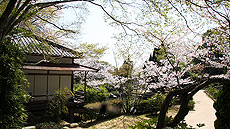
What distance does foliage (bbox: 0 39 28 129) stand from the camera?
3410 millimetres

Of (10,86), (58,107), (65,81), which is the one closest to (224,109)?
(10,86)

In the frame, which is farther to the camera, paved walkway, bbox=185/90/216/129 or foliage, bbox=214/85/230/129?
paved walkway, bbox=185/90/216/129

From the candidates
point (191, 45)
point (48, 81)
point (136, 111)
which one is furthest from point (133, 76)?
point (48, 81)

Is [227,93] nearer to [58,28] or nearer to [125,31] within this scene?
[125,31]

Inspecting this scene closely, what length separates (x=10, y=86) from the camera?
11.6 feet

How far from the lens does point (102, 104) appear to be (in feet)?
31.9

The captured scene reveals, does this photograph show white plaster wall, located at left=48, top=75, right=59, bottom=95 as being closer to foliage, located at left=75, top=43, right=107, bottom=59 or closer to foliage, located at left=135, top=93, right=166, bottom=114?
foliage, located at left=75, top=43, right=107, bottom=59

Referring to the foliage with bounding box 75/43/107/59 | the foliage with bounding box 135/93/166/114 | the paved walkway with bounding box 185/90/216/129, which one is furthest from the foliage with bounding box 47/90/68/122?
the paved walkway with bounding box 185/90/216/129

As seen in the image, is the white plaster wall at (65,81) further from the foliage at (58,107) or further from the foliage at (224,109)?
the foliage at (224,109)

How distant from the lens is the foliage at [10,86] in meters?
3.41

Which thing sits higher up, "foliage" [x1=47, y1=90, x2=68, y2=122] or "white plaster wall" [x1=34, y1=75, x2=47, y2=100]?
"white plaster wall" [x1=34, y1=75, x2=47, y2=100]

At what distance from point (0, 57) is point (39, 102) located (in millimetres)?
5886

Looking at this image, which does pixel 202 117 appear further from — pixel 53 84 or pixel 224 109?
pixel 53 84

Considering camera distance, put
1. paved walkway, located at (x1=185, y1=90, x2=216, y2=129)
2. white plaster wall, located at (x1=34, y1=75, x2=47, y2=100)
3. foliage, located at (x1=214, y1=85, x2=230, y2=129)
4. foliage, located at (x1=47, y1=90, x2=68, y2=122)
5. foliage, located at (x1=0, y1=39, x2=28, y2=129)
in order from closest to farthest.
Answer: foliage, located at (x1=0, y1=39, x2=28, y2=129), foliage, located at (x1=214, y1=85, x2=230, y2=129), foliage, located at (x1=47, y1=90, x2=68, y2=122), paved walkway, located at (x1=185, y1=90, x2=216, y2=129), white plaster wall, located at (x1=34, y1=75, x2=47, y2=100)
